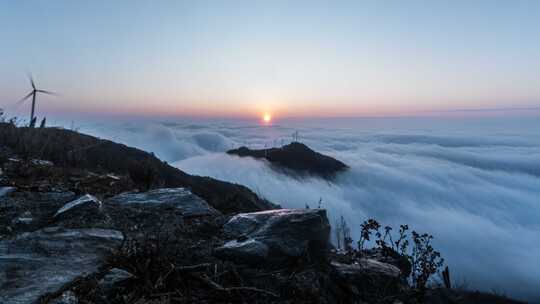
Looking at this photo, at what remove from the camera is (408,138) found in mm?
164250

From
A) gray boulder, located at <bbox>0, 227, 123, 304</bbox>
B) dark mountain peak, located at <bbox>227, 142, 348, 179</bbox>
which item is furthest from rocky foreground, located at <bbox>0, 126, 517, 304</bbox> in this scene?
dark mountain peak, located at <bbox>227, 142, 348, 179</bbox>

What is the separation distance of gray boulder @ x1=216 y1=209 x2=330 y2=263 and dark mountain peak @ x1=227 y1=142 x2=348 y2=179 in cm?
7596

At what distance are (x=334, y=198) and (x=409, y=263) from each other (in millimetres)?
69430

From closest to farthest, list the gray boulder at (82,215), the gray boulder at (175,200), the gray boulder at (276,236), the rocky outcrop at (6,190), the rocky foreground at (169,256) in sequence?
the rocky foreground at (169,256) → the gray boulder at (276,236) → the gray boulder at (82,215) → the rocky outcrop at (6,190) → the gray boulder at (175,200)

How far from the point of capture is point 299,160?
84.1m

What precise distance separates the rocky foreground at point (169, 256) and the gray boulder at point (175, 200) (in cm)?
1

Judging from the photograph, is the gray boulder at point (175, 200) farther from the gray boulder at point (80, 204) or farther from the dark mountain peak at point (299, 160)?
the dark mountain peak at point (299, 160)

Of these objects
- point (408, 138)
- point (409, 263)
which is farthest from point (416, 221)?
point (408, 138)

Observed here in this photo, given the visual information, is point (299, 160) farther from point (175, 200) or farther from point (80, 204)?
point (80, 204)

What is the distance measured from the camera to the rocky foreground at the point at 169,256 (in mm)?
2361

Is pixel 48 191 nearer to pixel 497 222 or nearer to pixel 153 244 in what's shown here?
pixel 153 244

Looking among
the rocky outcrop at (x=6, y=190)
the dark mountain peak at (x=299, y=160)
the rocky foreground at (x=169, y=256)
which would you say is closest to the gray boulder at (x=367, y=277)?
the rocky foreground at (x=169, y=256)

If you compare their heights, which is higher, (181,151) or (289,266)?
(289,266)

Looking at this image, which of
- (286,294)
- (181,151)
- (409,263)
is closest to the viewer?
(286,294)
